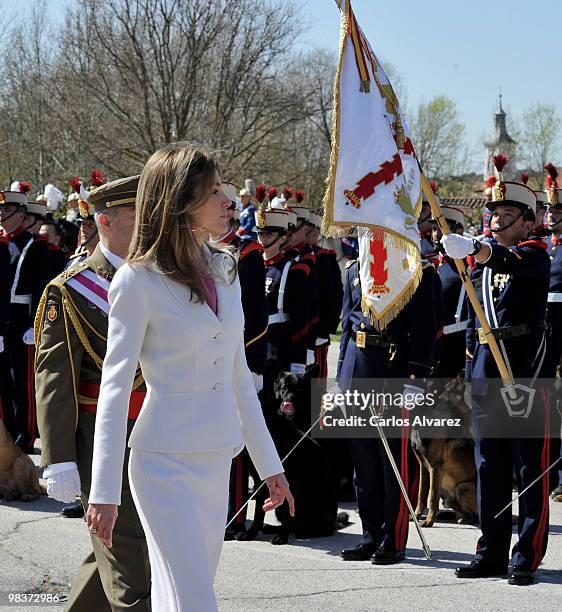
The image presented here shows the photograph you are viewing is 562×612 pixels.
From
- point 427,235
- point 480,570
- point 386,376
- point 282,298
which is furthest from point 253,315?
point 480,570

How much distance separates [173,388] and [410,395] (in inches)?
131

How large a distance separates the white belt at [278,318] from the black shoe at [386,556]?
212 centimetres

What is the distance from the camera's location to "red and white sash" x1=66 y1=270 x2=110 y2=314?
14.0ft

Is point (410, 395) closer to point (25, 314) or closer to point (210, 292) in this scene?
point (210, 292)

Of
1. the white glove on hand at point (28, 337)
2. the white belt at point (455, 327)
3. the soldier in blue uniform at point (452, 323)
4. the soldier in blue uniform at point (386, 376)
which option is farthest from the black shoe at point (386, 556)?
the white glove on hand at point (28, 337)

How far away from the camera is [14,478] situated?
8.12 metres

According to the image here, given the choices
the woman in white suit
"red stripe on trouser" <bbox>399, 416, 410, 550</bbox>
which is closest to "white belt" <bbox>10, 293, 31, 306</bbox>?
"red stripe on trouser" <bbox>399, 416, 410, 550</bbox>

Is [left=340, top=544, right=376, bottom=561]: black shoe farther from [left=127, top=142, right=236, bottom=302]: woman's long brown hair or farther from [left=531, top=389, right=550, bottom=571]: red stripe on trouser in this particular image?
[left=127, top=142, right=236, bottom=302]: woman's long brown hair

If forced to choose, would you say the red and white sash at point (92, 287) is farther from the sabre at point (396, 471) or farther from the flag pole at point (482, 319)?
the sabre at point (396, 471)

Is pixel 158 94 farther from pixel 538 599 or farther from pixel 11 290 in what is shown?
pixel 538 599

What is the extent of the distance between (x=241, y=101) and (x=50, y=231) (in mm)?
17623

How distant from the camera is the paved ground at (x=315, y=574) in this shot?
18.4 ft

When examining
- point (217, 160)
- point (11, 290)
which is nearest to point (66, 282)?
point (217, 160)

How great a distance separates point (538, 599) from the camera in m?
5.63
